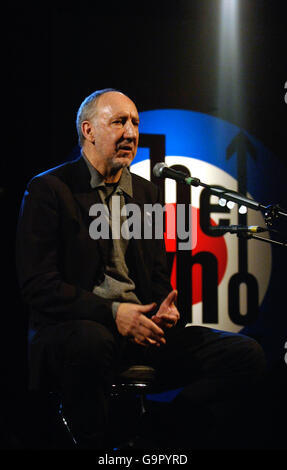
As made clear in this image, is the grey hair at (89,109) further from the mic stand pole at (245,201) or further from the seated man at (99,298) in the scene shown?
the mic stand pole at (245,201)

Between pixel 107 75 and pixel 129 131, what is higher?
pixel 107 75

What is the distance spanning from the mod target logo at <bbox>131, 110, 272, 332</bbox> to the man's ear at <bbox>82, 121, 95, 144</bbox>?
71 centimetres

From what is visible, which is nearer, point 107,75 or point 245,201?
point 245,201

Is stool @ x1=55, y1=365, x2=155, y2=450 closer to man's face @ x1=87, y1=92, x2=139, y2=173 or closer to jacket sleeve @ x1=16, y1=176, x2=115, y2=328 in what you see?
jacket sleeve @ x1=16, y1=176, x2=115, y2=328

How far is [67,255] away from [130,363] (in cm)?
53

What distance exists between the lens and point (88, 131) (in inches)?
90.3

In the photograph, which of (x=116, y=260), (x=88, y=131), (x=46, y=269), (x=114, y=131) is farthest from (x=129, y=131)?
(x=46, y=269)

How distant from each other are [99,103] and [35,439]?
1.79 m

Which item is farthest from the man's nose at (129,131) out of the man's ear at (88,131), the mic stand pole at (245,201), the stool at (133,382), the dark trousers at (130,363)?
the stool at (133,382)

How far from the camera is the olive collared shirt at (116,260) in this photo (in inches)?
82.0

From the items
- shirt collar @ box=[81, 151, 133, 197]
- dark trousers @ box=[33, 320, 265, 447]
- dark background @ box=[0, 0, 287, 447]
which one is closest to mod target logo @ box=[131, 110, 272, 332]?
dark background @ box=[0, 0, 287, 447]

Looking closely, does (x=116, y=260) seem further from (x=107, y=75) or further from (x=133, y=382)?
(x=107, y=75)

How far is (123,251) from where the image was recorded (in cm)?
220

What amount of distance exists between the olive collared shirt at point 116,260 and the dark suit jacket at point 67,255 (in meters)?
0.03
